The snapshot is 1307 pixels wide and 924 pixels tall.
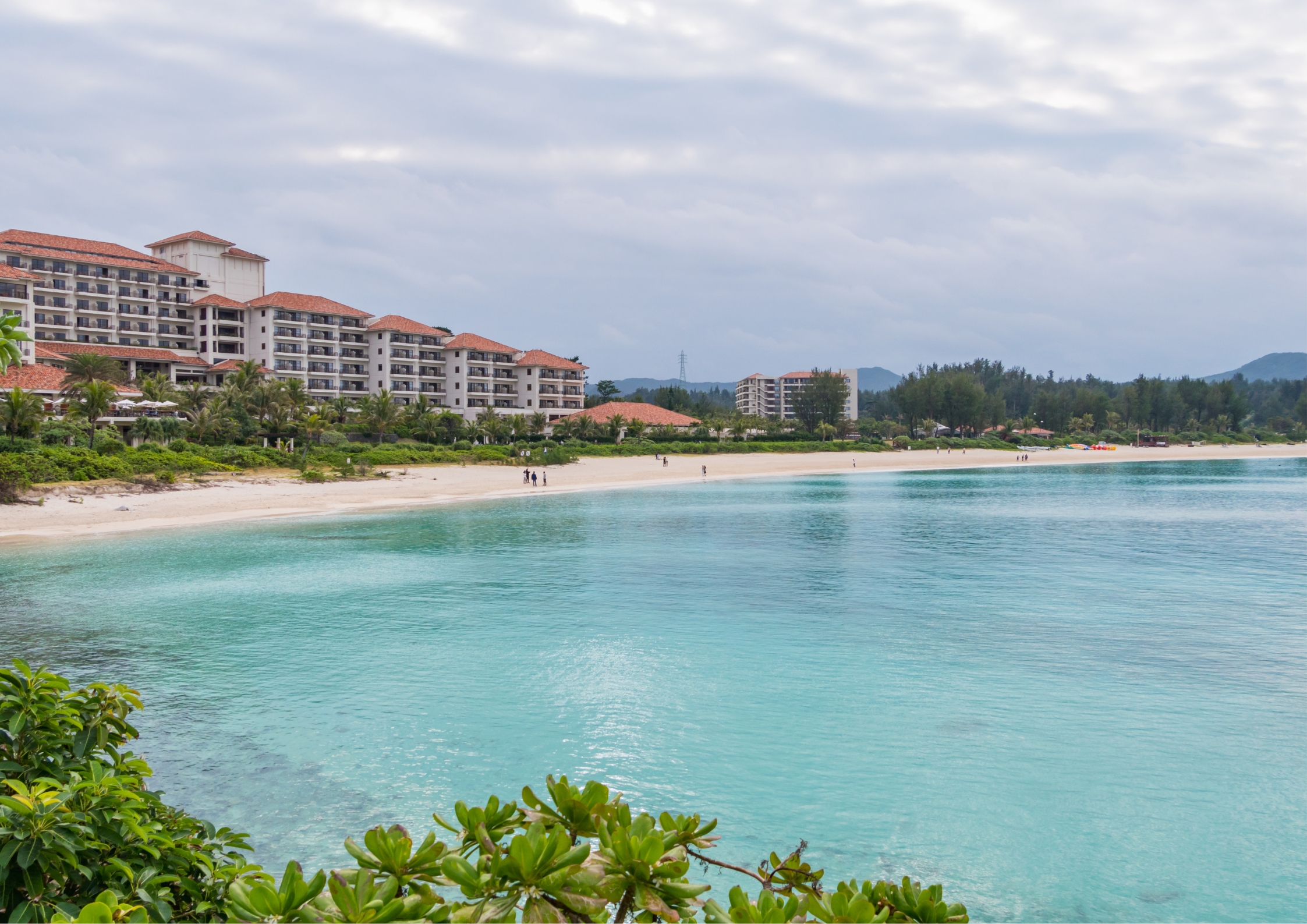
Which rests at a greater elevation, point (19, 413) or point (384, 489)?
point (19, 413)

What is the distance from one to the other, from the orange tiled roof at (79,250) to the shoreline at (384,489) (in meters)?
51.1

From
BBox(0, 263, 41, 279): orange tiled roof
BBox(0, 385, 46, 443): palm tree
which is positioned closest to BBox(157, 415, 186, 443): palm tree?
BBox(0, 385, 46, 443): palm tree

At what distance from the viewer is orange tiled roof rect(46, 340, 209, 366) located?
3265 inches

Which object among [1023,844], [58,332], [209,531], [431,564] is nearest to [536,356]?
[58,332]

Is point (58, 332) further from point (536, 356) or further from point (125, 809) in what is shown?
point (125, 809)

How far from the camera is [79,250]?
9362cm

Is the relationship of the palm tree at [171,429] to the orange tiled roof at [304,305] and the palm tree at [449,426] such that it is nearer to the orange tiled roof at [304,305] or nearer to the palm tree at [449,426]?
the palm tree at [449,426]

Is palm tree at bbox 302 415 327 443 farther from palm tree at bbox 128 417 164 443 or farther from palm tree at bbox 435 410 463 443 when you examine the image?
palm tree at bbox 435 410 463 443

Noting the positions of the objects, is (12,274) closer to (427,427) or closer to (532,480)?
(427,427)

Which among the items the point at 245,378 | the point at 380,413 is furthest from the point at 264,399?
the point at 380,413

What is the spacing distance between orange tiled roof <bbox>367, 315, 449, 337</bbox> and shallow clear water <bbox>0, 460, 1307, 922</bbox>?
2963 inches

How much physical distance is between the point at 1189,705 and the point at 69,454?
52173mm

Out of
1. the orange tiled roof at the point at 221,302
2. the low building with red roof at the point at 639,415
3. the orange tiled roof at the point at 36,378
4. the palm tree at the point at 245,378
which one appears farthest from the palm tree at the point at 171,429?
the low building with red roof at the point at 639,415

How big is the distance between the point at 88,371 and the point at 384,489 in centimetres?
2699
